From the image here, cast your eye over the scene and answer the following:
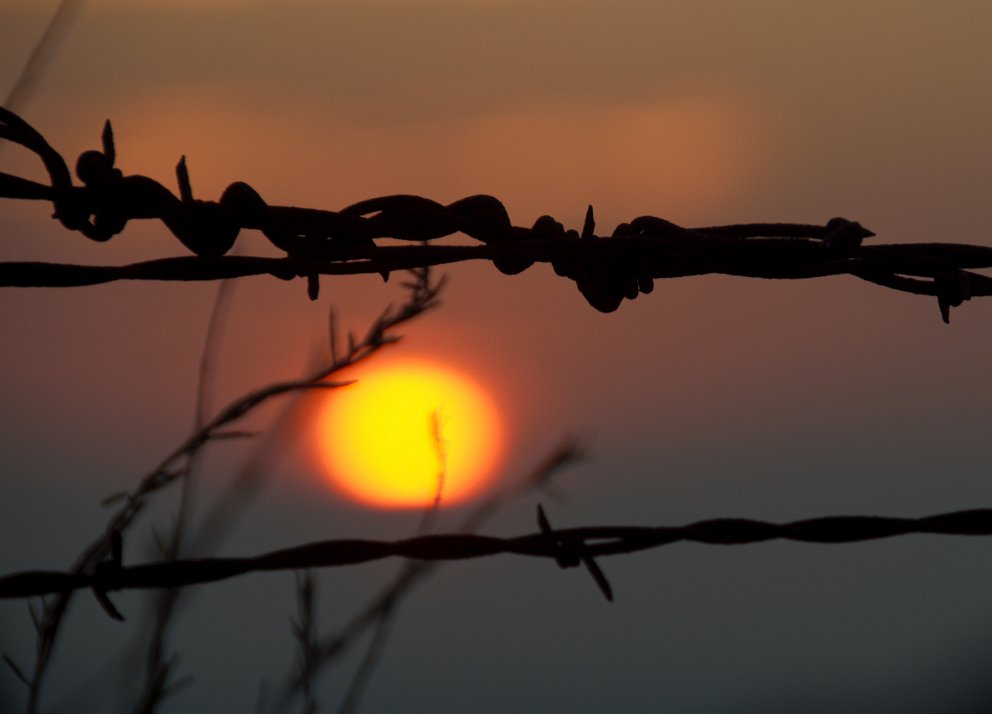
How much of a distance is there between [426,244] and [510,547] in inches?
17.9

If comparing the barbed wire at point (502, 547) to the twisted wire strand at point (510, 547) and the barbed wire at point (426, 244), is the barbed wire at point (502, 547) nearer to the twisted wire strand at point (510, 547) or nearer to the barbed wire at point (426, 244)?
the twisted wire strand at point (510, 547)

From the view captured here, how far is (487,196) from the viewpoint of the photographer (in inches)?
67.4

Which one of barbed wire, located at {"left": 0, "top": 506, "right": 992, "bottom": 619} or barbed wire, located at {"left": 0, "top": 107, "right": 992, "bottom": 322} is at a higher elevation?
barbed wire, located at {"left": 0, "top": 107, "right": 992, "bottom": 322}

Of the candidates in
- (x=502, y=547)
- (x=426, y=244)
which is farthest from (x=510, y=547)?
(x=426, y=244)

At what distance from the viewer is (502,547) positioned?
1.51 metres

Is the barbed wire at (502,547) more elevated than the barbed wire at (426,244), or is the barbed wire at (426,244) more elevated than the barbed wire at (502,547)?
the barbed wire at (426,244)

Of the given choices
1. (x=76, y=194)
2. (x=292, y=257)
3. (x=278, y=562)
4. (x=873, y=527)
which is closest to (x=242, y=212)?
(x=292, y=257)

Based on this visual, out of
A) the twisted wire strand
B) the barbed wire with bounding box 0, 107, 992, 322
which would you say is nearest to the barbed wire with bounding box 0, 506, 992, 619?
the twisted wire strand

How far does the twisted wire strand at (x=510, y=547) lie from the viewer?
1.40 m

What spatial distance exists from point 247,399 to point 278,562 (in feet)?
2.24

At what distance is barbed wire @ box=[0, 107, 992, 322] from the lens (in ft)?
4.98

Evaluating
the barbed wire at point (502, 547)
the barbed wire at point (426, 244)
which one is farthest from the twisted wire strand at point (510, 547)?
the barbed wire at point (426, 244)

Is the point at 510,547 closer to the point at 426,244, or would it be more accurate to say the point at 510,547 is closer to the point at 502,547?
the point at 502,547

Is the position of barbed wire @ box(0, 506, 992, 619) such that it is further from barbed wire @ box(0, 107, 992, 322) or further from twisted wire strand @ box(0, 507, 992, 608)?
barbed wire @ box(0, 107, 992, 322)
